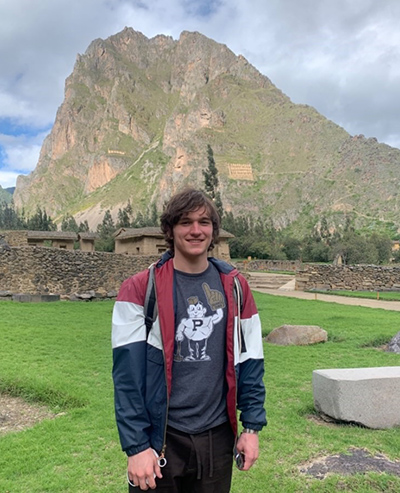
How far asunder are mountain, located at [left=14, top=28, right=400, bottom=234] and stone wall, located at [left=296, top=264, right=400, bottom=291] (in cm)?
7584

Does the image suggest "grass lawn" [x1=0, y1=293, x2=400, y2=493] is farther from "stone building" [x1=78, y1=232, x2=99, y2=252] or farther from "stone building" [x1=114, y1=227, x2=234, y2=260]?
"stone building" [x1=78, y1=232, x2=99, y2=252]

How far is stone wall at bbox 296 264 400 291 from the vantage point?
25703mm

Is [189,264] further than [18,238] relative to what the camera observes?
No

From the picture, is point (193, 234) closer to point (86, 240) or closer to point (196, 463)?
point (196, 463)

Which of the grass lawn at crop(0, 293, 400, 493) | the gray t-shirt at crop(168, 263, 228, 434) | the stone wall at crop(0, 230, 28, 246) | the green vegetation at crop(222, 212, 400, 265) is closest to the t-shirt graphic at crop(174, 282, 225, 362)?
the gray t-shirt at crop(168, 263, 228, 434)

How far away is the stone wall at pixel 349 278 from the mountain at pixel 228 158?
249 feet

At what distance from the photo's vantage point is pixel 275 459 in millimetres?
3617

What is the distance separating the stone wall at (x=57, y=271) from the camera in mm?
14992

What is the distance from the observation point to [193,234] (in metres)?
2.12

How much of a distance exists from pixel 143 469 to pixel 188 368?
20.1 inches

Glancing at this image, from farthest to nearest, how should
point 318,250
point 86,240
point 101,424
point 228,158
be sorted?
point 228,158 < point 318,250 < point 86,240 < point 101,424

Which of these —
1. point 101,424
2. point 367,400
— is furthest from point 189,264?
point 367,400

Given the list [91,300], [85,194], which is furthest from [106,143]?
[91,300]

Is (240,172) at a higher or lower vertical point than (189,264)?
higher
